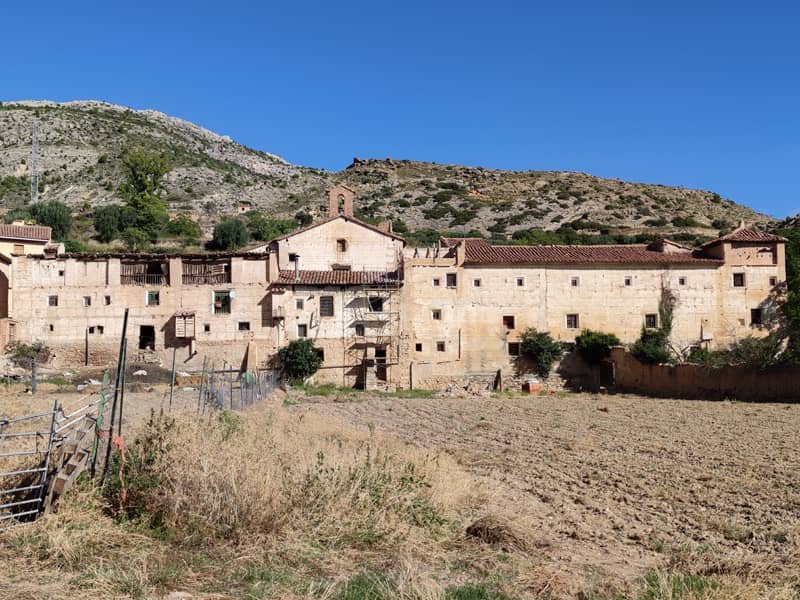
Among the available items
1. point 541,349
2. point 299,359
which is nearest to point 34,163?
point 299,359

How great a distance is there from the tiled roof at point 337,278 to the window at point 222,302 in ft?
9.83

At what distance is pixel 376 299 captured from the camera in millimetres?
40281

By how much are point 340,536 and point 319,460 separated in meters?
1.73

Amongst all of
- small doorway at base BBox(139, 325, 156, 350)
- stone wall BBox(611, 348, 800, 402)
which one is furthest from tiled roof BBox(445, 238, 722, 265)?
small doorway at base BBox(139, 325, 156, 350)

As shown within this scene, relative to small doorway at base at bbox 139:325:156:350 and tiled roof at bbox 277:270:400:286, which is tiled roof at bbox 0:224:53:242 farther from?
tiled roof at bbox 277:270:400:286

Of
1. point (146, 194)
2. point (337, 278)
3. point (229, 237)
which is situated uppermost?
point (146, 194)

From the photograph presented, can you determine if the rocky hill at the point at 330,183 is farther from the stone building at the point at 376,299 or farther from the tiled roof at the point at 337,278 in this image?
the tiled roof at the point at 337,278

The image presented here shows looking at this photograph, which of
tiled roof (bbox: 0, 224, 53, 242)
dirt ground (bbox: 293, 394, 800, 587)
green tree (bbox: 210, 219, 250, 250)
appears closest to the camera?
dirt ground (bbox: 293, 394, 800, 587)

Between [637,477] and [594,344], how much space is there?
2705 cm

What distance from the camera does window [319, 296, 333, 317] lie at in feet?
131

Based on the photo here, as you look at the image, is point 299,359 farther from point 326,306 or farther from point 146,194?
point 146,194

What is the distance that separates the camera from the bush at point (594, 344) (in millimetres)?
40750

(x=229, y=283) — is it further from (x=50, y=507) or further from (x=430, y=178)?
(x=430, y=178)

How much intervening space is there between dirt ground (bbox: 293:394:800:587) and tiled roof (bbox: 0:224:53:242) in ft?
86.3
